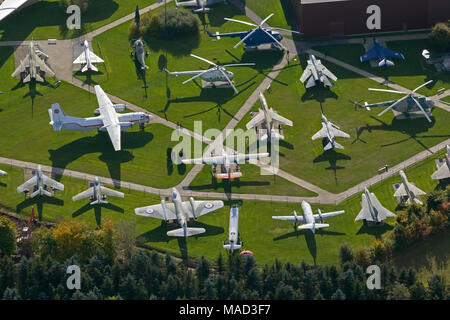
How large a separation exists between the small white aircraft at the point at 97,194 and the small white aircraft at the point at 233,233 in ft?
69.4

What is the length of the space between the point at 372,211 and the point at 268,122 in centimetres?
3203

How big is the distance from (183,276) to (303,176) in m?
37.0

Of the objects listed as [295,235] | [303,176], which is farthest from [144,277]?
[303,176]

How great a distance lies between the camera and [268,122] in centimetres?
19350

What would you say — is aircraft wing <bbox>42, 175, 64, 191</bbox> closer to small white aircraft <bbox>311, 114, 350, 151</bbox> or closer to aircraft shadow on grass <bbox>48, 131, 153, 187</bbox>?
aircraft shadow on grass <bbox>48, 131, 153, 187</bbox>

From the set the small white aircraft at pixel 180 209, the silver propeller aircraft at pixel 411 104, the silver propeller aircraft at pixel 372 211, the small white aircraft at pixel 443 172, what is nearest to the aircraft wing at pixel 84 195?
the small white aircraft at pixel 180 209

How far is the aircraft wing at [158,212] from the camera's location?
172250 millimetres

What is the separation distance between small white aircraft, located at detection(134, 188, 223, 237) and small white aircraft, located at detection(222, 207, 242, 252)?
3.52 metres

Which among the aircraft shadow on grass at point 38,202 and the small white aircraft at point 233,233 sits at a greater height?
the aircraft shadow on grass at point 38,202

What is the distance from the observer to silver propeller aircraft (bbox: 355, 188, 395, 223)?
172 m

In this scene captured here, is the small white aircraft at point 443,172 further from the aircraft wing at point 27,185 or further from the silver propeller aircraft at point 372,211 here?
the aircraft wing at point 27,185

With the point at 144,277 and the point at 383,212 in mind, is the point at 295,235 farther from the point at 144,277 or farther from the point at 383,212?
the point at 144,277

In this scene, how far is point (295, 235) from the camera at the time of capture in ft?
561

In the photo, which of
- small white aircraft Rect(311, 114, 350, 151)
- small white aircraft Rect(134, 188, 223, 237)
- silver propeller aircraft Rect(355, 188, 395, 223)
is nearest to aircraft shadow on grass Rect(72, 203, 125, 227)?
small white aircraft Rect(134, 188, 223, 237)
